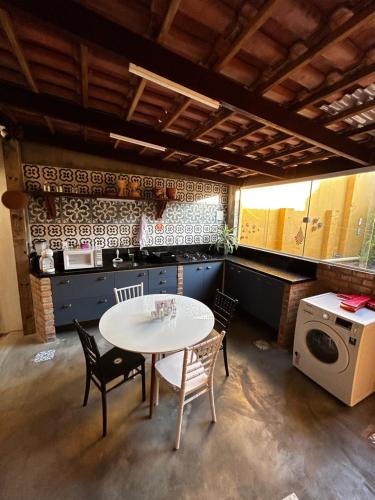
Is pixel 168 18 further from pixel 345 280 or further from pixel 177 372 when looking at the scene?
pixel 345 280

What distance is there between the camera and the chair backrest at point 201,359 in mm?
1459

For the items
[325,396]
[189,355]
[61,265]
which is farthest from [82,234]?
[325,396]

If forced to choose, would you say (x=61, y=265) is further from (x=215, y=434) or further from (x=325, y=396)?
(x=325, y=396)

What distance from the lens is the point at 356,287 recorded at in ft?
8.27

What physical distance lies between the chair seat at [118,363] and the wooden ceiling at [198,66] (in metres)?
2.13

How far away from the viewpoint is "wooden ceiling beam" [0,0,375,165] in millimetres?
1015

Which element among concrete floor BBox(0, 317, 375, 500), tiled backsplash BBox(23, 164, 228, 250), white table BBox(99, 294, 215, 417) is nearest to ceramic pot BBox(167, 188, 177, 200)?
tiled backsplash BBox(23, 164, 228, 250)

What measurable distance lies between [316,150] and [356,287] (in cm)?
171

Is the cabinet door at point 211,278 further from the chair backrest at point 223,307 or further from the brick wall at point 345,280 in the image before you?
the brick wall at point 345,280

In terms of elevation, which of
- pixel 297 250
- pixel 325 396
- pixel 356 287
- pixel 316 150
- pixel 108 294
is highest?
pixel 316 150

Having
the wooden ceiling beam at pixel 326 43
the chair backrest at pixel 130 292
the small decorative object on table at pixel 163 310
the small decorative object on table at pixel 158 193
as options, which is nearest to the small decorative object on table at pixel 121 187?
the small decorative object on table at pixel 158 193

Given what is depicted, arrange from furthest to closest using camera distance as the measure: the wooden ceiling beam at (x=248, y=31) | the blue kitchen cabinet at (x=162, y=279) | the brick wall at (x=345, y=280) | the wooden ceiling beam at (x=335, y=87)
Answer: the blue kitchen cabinet at (x=162, y=279) < the brick wall at (x=345, y=280) < the wooden ceiling beam at (x=335, y=87) < the wooden ceiling beam at (x=248, y=31)

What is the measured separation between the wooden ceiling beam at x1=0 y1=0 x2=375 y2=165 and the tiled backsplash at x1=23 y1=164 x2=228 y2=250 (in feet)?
7.14

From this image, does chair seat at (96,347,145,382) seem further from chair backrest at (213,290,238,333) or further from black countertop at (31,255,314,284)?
black countertop at (31,255,314,284)
